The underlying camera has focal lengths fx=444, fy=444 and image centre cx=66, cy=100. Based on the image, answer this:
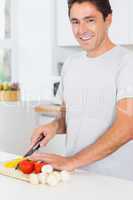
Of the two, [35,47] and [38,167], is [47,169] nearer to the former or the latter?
[38,167]

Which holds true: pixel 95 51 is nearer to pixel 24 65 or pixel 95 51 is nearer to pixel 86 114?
pixel 86 114

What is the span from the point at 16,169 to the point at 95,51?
0.55 metres

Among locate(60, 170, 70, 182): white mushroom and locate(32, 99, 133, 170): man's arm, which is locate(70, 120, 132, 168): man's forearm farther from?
locate(60, 170, 70, 182): white mushroom

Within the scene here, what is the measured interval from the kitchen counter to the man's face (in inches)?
19.6

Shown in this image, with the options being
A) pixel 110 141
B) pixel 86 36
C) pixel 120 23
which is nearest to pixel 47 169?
pixel 110 141

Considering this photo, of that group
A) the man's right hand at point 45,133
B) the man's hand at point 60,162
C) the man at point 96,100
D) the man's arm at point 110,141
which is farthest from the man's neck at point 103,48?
the man's hand at point 60,162

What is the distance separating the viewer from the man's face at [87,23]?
160 cm

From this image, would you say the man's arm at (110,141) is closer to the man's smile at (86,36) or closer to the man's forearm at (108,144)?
the man's forearm at (108,144)

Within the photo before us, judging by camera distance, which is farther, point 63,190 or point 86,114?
point 86,114

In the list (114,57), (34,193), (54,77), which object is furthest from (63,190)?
(54,77)

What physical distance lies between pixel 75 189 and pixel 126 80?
458mm

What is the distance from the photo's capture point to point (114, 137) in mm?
1551

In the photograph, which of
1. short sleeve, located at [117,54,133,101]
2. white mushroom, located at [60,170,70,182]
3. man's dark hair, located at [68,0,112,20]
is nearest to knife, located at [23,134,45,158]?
white mushroom, located at [60,170,70,182]

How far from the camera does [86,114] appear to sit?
171 centimetres
